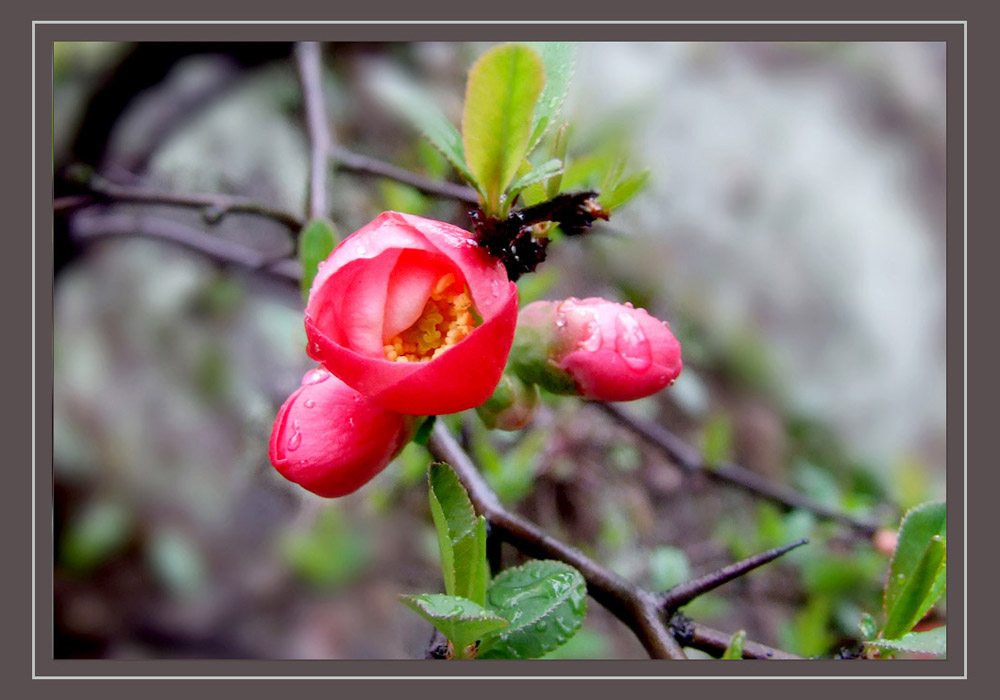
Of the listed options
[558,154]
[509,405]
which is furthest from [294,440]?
[558,154]

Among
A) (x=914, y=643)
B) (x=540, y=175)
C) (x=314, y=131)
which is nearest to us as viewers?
(x=540, y=175)

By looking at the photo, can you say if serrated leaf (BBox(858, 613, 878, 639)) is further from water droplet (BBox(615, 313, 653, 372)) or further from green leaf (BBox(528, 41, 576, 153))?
green leaf (BBox(528, 41, 576, 153))

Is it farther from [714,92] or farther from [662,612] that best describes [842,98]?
[662,612]

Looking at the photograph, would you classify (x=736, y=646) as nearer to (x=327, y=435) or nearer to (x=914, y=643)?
(x=914, y=643)

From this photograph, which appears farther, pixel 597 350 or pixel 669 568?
pixel 669 568

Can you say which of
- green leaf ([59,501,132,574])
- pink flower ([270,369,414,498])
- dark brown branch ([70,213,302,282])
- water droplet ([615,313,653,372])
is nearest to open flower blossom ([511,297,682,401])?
water droplet ([615,313,653,372])
